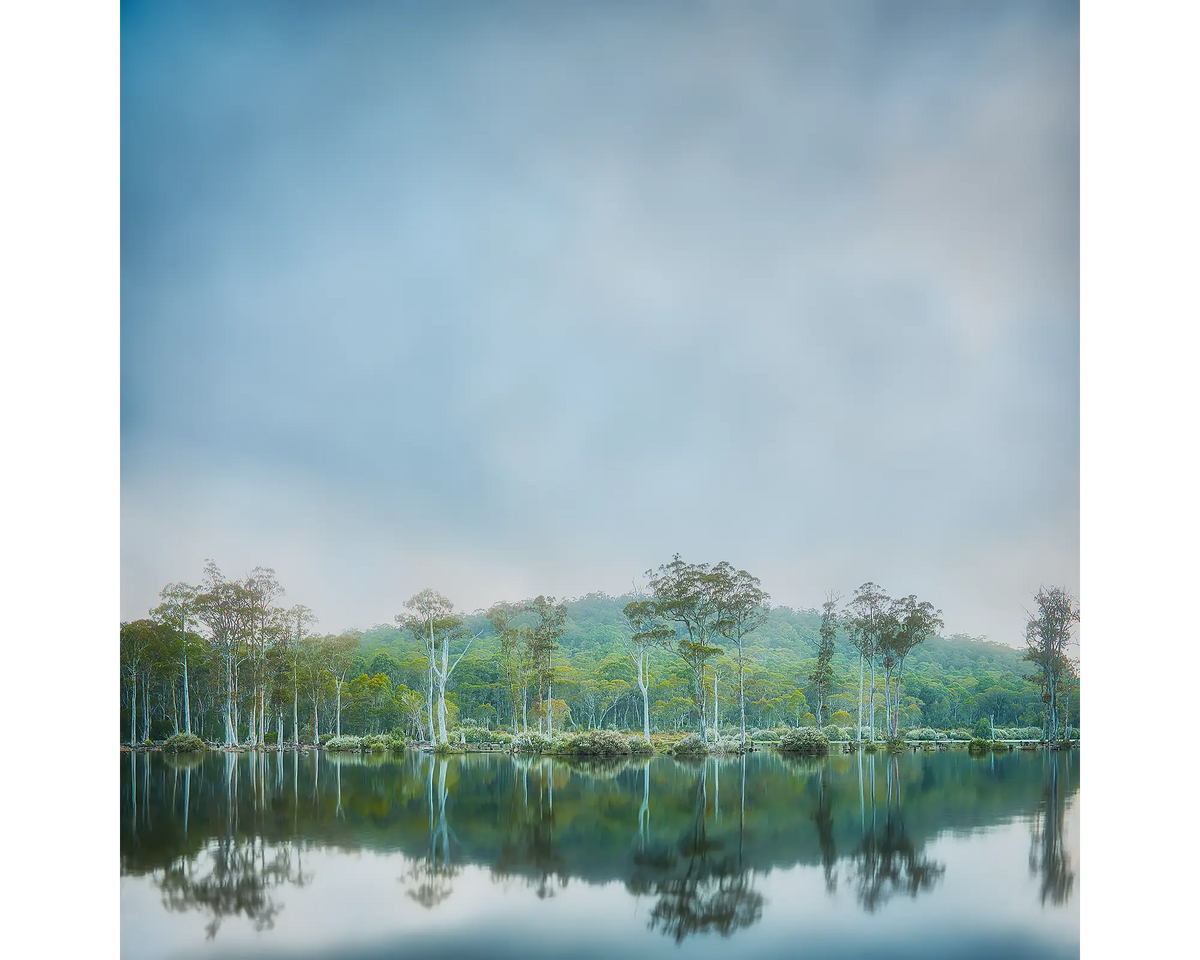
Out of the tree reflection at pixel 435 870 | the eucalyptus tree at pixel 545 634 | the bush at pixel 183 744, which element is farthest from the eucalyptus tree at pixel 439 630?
the bush at pixel 183 744

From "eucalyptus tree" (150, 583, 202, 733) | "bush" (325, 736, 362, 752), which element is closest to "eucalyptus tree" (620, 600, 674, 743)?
"bush" (325, 736, 362, 752)

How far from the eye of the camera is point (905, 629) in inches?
568

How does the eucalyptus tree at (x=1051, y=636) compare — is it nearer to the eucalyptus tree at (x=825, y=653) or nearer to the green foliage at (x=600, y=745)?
the eucalyptus tree at (x=825, y=653)

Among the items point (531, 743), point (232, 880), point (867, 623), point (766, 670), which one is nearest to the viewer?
point (232, 880)

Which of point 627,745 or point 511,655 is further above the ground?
point 511,655

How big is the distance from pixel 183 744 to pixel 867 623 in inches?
538

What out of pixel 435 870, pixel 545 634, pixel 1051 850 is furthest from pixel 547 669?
pixel 1051 850

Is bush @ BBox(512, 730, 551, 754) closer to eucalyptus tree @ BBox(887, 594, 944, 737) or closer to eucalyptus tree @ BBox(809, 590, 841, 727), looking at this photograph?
eucalyptus tree @ BBox(809, 590, 841, 727)

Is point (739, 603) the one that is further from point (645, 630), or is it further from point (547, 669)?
point (547, 669)

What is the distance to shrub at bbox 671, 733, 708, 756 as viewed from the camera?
44.0 ft

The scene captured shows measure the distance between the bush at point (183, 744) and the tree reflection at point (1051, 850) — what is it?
46.5ft

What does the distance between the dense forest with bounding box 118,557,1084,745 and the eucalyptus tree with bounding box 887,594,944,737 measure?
0.03 m
